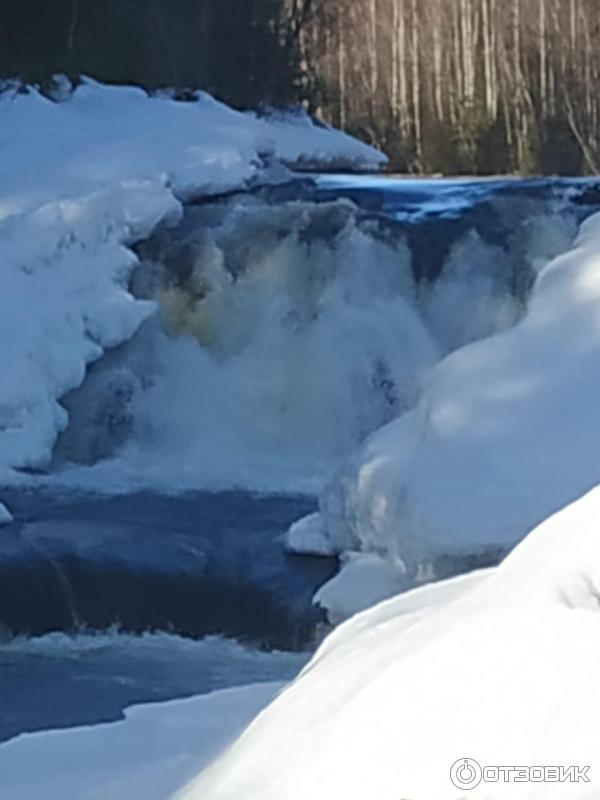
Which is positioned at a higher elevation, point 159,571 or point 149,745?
point 149,745

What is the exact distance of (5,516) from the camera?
27.0 ft

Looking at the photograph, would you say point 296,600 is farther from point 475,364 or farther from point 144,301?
point 144,301

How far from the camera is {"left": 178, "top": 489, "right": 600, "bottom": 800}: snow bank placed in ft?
6.89

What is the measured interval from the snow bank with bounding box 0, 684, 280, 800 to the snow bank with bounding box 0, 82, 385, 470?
5.74m

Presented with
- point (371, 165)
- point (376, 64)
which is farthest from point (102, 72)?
point (376, 64)

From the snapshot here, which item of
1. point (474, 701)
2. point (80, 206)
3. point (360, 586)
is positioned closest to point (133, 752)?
point (474, 701)

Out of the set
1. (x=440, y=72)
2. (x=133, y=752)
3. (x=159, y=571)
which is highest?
(x=440, y=72)

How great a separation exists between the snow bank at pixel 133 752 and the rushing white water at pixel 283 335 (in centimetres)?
607

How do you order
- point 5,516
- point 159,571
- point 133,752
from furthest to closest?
point 5,516 → point 159,571 → point 133,752

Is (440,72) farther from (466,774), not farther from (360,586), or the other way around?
(466,774)

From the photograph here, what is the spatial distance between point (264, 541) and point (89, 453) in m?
2.34

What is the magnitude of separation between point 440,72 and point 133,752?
1945cm

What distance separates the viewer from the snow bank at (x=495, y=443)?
16.4 feet

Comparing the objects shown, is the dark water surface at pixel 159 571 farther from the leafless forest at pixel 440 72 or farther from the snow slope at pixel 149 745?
the leafless forest at pixel 440 72
